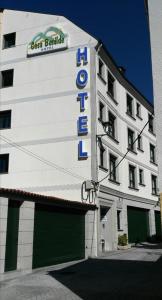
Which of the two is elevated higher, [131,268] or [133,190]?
[133,190]

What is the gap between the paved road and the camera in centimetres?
999

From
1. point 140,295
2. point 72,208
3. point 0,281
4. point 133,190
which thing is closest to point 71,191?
point 72,208

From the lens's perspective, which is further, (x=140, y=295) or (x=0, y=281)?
(x=0, y=281)

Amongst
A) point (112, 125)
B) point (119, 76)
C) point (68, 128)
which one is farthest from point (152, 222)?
point (68, 128)

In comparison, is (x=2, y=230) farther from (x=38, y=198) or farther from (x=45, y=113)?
(x=45, y=113)

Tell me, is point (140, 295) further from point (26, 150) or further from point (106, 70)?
point (106, 70)

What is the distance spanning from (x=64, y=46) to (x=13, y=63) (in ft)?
13.0

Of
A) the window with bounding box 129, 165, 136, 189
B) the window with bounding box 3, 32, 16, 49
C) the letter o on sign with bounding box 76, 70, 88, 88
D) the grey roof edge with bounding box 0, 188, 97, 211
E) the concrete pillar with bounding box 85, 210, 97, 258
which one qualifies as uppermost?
the window with bounding box 3, 32, 16, 49

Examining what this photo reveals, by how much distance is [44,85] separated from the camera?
2438cm

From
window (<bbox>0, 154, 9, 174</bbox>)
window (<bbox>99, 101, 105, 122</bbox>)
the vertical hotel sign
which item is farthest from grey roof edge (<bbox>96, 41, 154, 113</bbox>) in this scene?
window (<bbox>0, 154, 9, 174</bbox>)

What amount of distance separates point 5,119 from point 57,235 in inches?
433

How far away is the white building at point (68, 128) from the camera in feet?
70.8

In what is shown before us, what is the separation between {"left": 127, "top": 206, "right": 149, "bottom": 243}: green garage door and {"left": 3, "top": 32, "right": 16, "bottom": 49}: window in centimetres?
1474

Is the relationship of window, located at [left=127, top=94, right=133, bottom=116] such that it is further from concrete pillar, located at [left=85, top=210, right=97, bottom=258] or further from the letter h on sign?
concrete pillar, located at [left=85, top=210, right=97, bottom=258]
